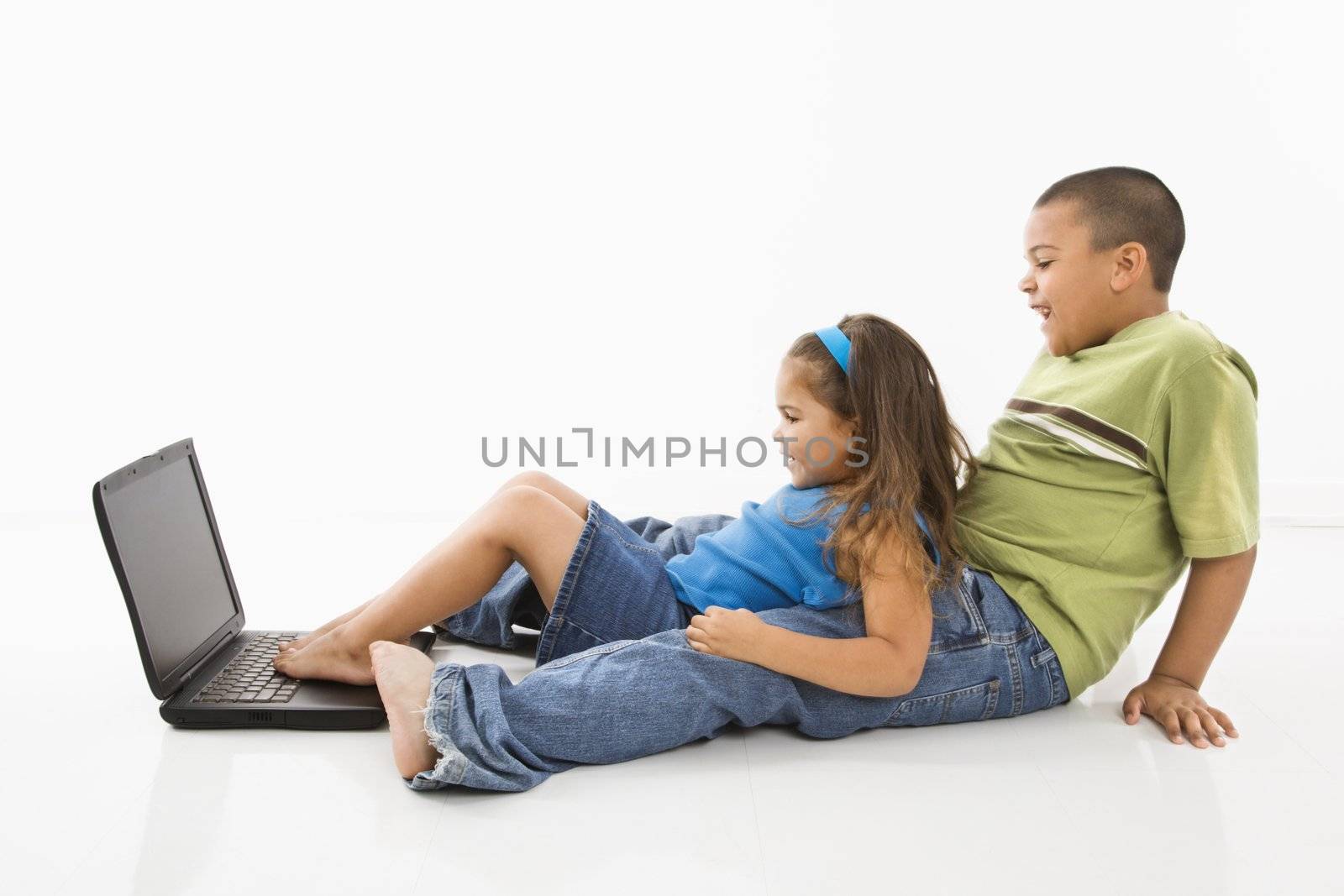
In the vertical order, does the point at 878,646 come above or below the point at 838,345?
below

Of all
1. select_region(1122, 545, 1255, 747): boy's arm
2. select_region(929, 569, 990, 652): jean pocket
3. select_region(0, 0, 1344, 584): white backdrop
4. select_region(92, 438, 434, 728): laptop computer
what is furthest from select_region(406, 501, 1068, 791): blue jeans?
select_region(0, 0, 1344, 584): white backdrop

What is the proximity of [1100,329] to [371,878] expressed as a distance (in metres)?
1.09

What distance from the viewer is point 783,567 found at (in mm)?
1387

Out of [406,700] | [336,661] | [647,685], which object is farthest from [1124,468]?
[336,661]

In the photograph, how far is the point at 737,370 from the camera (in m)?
2.84

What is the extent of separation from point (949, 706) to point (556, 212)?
179 centimetres

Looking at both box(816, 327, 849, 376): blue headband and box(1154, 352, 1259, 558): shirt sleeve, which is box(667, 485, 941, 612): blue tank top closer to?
box(816, 327, 849, 376): blue headband

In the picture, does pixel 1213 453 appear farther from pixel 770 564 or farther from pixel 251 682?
pixel 251 682

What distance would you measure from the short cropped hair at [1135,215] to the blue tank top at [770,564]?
1.48 ft

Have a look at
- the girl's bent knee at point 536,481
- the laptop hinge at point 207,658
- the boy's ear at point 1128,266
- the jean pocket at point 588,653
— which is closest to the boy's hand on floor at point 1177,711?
the boy's ear at point 1128,266

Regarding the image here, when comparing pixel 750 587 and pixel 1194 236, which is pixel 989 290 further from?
pixel 750 587

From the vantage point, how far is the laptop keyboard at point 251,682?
1367 millimetres

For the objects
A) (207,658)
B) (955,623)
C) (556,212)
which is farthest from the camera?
(556,212)

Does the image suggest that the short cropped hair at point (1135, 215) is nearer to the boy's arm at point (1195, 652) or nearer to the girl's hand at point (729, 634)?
the boy's arm at point (1195, 652)
